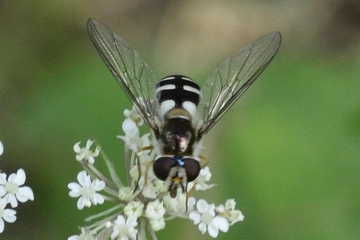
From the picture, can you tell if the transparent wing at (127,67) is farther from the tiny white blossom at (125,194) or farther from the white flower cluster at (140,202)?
the tiny white blossom at (125,194)

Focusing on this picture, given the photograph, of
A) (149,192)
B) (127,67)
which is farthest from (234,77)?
(149,192)

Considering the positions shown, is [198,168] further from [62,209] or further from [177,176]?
[62,209]

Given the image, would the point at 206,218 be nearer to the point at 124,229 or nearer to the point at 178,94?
the point at 124,229

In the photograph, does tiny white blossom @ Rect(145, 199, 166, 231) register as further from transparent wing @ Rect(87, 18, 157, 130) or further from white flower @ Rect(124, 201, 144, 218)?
transparent wing @ Rect(87, 18, 157, 130)

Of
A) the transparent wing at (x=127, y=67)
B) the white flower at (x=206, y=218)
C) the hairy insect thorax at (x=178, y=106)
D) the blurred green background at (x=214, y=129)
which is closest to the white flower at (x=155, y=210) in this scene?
the white flower at (x=206, y=218)

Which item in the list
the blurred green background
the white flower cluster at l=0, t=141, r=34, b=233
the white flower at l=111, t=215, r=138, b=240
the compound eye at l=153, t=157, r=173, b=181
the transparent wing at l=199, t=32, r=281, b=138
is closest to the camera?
the compound eye at l=153, t=157, r=173, b=181

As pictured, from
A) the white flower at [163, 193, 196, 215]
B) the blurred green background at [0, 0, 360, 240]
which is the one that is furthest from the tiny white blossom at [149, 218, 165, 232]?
the blurred green background at [0, 0, 360, 240]

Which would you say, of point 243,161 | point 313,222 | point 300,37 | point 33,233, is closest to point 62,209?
point 33,233
